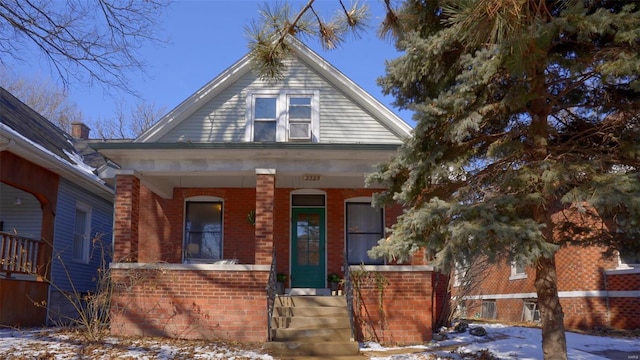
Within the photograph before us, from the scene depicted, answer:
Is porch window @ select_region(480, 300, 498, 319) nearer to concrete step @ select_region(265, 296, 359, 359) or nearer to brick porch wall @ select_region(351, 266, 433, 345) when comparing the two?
brick porch wall @ select_region(351, 266, 433, 345)

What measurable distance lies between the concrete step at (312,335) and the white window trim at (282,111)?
4.87 metres

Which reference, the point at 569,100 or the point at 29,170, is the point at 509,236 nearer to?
the point at 569,100

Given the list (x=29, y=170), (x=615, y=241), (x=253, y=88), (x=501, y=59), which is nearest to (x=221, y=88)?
(x=253, y=88)

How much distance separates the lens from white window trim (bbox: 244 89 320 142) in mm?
13102

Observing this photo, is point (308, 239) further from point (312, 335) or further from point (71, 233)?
point (71, 233)

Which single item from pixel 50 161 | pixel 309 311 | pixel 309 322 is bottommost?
pixel 309 322

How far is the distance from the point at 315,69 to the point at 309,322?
632 cm

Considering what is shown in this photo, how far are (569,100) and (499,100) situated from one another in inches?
41.5

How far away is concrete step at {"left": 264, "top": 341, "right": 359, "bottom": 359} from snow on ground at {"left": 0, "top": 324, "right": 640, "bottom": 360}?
26 cm

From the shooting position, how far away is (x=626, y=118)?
21.5 ft

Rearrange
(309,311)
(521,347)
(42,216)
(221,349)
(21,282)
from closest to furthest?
(221,349) → (521,347) → (309,311) → (21,282) → (42,216)

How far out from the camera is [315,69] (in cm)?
1363

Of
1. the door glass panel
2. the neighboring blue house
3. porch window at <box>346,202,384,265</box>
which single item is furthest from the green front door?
the neighboring blue house

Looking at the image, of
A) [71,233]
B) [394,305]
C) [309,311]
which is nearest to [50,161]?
[71,233]
